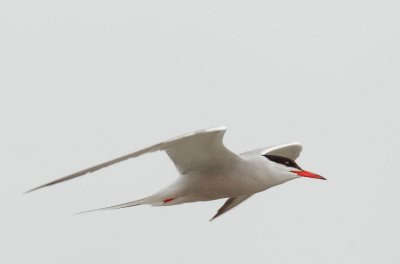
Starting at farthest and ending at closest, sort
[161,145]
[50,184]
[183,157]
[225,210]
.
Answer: [225,210]
[183,157]
[161,145]
[50,184]

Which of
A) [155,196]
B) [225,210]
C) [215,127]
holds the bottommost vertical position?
[225,210]

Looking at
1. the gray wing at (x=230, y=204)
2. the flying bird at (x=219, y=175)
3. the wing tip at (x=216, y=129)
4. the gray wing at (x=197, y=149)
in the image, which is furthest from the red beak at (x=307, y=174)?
the wing tip at (x=216, y=129)

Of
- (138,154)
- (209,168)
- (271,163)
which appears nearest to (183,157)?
(209,168)

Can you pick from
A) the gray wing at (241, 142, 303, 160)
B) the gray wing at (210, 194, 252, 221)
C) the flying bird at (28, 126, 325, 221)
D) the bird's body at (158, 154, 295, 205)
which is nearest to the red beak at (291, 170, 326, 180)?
the flying bird at (28, 126, 325, 221)

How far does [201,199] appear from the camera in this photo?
9305mm

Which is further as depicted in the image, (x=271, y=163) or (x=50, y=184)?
(x=271, y=163)

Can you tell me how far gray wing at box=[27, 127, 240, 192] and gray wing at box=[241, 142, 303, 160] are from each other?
4.20 ft

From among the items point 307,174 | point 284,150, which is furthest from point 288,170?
point 284,150

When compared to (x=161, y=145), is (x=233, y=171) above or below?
below

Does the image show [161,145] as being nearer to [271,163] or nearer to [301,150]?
[271,163]

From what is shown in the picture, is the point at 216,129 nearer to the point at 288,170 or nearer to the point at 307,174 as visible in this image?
the point at 288,170

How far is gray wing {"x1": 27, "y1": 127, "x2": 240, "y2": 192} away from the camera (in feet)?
26.6

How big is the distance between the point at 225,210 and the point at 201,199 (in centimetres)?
110

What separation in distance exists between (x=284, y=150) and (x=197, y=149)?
226cm
